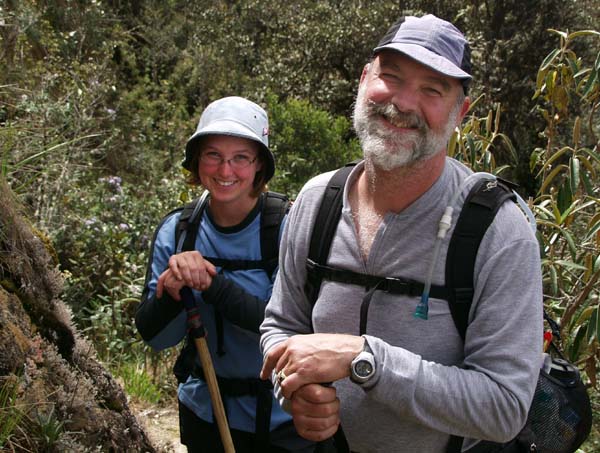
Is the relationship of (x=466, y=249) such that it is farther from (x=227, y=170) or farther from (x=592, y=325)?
(x=592, y=325)

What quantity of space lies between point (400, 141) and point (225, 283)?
40.9 inches

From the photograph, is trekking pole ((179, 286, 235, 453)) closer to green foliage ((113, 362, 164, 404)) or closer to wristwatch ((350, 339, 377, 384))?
wristwatch ((350, 339, 377, 384))

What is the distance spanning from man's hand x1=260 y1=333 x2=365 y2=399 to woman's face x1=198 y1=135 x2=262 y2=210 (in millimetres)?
1136

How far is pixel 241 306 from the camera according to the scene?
261cm

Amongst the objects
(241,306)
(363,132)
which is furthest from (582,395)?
(241,306)

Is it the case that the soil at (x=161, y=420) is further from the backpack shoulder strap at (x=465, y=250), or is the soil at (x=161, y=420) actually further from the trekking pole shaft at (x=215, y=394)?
the backpack shoulder strap at (x=465, y=250)

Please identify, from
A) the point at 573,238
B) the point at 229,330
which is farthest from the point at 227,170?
the point at 573,238

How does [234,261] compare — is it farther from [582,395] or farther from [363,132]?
[582,395]

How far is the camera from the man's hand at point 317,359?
5.59 ft

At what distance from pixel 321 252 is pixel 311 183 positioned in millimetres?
269

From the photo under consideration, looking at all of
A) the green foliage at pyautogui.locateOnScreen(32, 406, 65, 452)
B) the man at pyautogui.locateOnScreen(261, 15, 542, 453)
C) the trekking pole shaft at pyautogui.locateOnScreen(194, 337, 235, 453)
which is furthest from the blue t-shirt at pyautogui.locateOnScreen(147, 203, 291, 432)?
the man at pyautogui.locateOnScreen(261, 15, 542, 453)

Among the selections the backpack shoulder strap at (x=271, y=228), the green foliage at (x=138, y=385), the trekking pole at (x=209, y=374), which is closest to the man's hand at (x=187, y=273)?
the trekking pole at (x=209, y=374)

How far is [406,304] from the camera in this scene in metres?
1.80

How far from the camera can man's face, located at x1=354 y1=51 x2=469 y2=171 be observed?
6.17 feet
